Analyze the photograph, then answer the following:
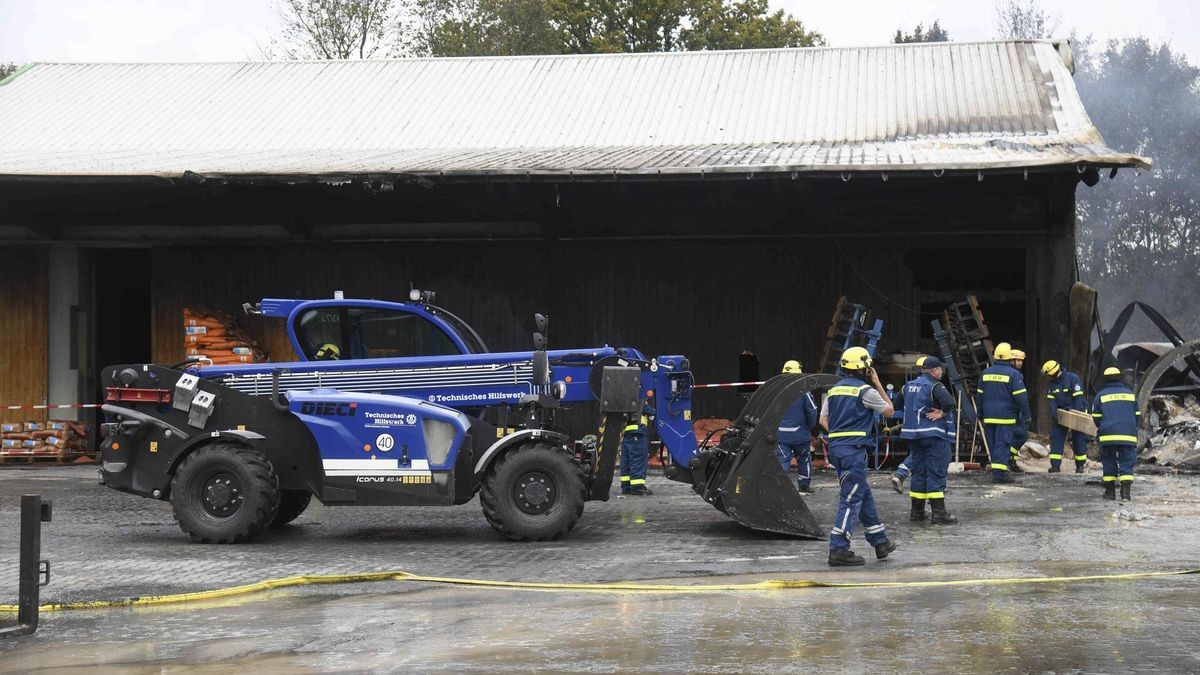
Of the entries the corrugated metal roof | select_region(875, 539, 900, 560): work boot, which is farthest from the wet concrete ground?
the corrugated metal roof

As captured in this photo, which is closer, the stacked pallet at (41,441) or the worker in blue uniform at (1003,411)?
the worker in blue uniform at (1003,411)

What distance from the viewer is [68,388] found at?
22.5m

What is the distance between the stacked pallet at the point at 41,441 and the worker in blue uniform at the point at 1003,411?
46.9 ft

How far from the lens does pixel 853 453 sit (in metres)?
11.2

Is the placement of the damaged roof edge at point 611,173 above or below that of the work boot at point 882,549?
above

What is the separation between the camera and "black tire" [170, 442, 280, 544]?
1223 cm

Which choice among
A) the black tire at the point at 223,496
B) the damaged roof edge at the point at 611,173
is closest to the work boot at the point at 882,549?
the black tire at the point at 223,496

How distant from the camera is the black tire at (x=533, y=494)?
1218 cm

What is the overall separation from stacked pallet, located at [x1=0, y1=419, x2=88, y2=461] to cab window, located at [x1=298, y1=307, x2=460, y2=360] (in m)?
10.1

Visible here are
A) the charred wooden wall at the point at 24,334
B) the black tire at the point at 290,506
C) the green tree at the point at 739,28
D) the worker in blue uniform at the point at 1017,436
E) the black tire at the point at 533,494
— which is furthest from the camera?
the green tree at the point at 739,28

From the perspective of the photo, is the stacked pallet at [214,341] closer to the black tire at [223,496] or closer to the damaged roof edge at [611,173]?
the damaged roof edge at [611,173]

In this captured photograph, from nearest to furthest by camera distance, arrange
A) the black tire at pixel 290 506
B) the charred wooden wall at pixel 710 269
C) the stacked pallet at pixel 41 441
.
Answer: the black tire at pixel 290 506 → the charred wooden wall at pixel 710 269 → the stacked pallet at pixel 41 441

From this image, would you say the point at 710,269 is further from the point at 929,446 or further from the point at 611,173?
the point at 929,446

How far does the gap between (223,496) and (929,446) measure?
6.87m
